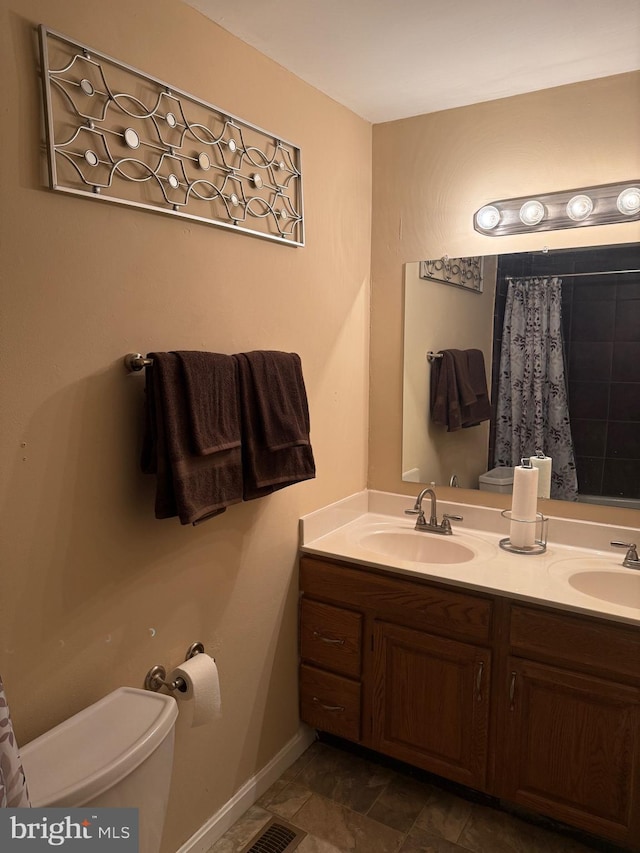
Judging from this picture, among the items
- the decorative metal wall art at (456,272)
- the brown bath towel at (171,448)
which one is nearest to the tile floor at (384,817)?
the brown bath towel at (171,448)

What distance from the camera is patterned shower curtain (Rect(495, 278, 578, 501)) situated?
2.03 metres

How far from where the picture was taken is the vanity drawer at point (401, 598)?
5.77ft

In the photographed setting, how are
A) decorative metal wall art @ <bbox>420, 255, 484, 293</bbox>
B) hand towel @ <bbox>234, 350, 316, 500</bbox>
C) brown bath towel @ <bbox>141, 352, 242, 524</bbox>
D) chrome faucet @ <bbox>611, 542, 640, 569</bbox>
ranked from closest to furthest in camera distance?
brown bath towel @ <bbox>141, 352, 242, 524</bbox>, hand towel @ <bbox>234, 350, 316, 500</bbox>, chrome faucet @ <bbox>611, 542, 640, 569</bbox>, decorative metal wall art @ <bbox>420, 255, 484, 293</bbox>

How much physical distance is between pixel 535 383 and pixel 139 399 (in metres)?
1.36

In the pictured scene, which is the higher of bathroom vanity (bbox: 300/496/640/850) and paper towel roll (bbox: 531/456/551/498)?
paper towel roll (bbox: 531/456/551/498)

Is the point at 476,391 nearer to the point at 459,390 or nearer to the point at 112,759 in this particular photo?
the point at 459,390

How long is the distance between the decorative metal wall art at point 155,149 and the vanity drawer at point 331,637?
1241 mm

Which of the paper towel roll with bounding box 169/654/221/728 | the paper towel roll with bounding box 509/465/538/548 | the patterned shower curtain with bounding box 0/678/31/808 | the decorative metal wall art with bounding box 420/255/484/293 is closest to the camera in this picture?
the patterned shower curtain with bounding box 0/678/31/808

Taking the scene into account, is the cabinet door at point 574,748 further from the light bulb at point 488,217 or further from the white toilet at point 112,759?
the light bulb at point 488,217

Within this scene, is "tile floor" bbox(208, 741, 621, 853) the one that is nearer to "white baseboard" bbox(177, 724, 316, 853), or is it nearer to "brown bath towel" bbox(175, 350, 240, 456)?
"white baseboard" bbox(177, 724, 316, 853)

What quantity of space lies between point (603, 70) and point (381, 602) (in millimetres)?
1805

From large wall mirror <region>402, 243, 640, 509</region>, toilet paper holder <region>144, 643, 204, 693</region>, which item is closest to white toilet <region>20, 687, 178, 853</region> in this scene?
toilet paper holder <region>144, 643, 204, 693</region>

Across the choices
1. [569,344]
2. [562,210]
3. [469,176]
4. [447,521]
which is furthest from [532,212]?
[447,521]

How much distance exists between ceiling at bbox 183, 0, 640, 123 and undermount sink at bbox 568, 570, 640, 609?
1556 millimetres
